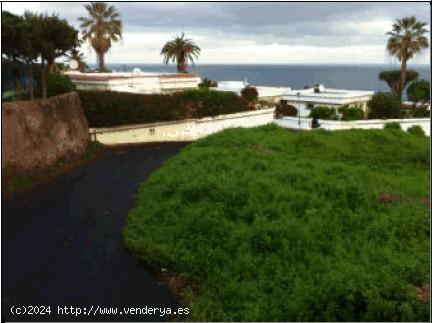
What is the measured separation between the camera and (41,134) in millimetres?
28062

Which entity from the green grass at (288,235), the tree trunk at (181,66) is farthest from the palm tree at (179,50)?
the green grass at (288,235)

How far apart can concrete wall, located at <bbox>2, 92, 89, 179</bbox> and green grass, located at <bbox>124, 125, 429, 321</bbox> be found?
7.17 m

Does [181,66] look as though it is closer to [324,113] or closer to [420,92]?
[324,113]

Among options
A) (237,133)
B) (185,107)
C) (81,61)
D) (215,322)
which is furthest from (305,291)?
(81,61)

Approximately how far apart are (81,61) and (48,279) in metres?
52.8

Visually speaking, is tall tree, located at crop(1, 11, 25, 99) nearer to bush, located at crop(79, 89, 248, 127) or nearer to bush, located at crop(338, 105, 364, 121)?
bush, located at crop(79, 89, 248, 127)

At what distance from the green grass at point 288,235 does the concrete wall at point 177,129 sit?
10.5m

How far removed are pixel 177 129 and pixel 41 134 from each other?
15419 mm

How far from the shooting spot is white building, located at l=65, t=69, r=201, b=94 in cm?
4084

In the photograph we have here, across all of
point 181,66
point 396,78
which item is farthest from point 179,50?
point 396,78

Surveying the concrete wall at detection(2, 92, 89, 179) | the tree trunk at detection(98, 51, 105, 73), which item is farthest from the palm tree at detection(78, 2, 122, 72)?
the concrete wall at detection(2, 92, 89, 179)

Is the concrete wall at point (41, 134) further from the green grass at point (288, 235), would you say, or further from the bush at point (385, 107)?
the bush at point (385, 107)

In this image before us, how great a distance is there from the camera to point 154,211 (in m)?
20.7

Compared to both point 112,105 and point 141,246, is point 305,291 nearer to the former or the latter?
point 141,246
